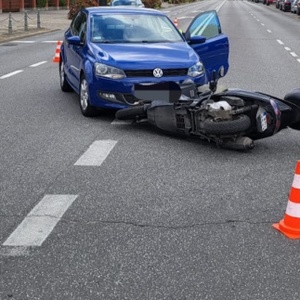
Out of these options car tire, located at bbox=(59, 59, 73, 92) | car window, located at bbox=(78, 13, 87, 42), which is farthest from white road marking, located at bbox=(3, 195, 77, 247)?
car tire, located at bbox=(59, 59, 73, 92)

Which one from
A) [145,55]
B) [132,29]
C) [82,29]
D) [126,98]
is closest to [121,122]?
[126,98]

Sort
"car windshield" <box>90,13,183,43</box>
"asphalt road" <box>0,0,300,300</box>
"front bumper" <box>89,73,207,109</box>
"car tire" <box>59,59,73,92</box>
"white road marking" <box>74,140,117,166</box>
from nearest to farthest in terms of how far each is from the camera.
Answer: "asphalt road" <box>0,0,300,300</box> < "white road marking" <box>74,140,117,166</box> < "front bumper" <box>89,73,207,109</box> < "car windshield" <box>90,13,183,43</box> < "car tire" <box>59,59,73,92</box>

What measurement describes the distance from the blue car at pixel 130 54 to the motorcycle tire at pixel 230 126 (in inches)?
50.0

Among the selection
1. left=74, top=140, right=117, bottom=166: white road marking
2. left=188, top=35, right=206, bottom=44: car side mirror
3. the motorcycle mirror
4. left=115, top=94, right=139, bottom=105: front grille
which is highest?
left=188, top=35, right=206, bottom=44: car side mirror

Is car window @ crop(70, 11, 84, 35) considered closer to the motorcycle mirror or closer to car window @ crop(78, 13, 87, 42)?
car window @ crop(78, 13, 87, 42)

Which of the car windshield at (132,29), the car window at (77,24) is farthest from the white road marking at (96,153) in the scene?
the car window at (77,24)

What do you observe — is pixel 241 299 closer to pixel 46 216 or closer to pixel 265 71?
pixel 46 216

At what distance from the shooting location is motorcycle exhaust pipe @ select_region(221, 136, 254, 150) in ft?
22.9

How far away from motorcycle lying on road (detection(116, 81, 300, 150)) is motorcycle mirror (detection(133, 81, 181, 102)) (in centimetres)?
60

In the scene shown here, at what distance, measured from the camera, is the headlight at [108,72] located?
8.68 metres

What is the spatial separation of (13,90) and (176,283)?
9.15 metres

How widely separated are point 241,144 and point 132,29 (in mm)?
3720

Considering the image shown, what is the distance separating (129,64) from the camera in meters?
8.69

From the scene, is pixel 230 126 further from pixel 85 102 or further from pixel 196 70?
pixel 85 102
